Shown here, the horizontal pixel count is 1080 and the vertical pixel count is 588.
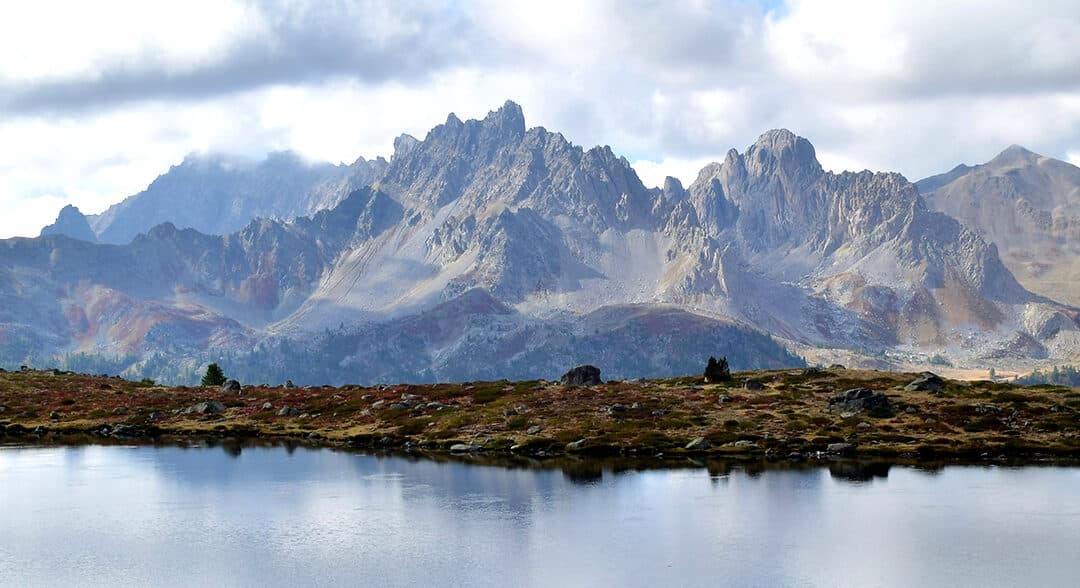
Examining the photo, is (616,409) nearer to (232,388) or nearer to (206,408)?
(206,408)

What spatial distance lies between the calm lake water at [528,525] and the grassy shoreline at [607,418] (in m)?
9.37

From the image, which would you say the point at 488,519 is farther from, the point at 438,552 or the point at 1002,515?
the point at 1002,515

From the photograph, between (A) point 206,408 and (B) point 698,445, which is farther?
(A) point 206,408

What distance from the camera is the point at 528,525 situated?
87750 mm

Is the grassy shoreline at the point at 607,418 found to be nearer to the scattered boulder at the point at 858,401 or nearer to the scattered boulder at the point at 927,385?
the scattered boulder at the point at 858,401

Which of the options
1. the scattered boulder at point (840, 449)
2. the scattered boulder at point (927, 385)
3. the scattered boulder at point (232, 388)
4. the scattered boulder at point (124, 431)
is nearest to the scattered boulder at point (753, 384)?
the scattered boulder at point (927, 385)

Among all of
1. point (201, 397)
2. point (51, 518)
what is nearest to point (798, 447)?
point (51, 518)

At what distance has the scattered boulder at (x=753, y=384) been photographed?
492 ft

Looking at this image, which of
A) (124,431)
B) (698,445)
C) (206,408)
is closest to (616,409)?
(698,445)

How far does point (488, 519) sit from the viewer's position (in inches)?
3553

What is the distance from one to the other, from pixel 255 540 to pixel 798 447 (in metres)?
60.8

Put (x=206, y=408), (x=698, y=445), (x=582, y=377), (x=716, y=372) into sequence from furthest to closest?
(x=582, y=377), (x=716, y=372), (x=206, y=408), (x=698, y=445)

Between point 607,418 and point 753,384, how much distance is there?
81.6 ft

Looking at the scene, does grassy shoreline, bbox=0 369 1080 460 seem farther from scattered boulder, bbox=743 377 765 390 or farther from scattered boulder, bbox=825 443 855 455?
scattered boulder, bbox=743 377 765 390
